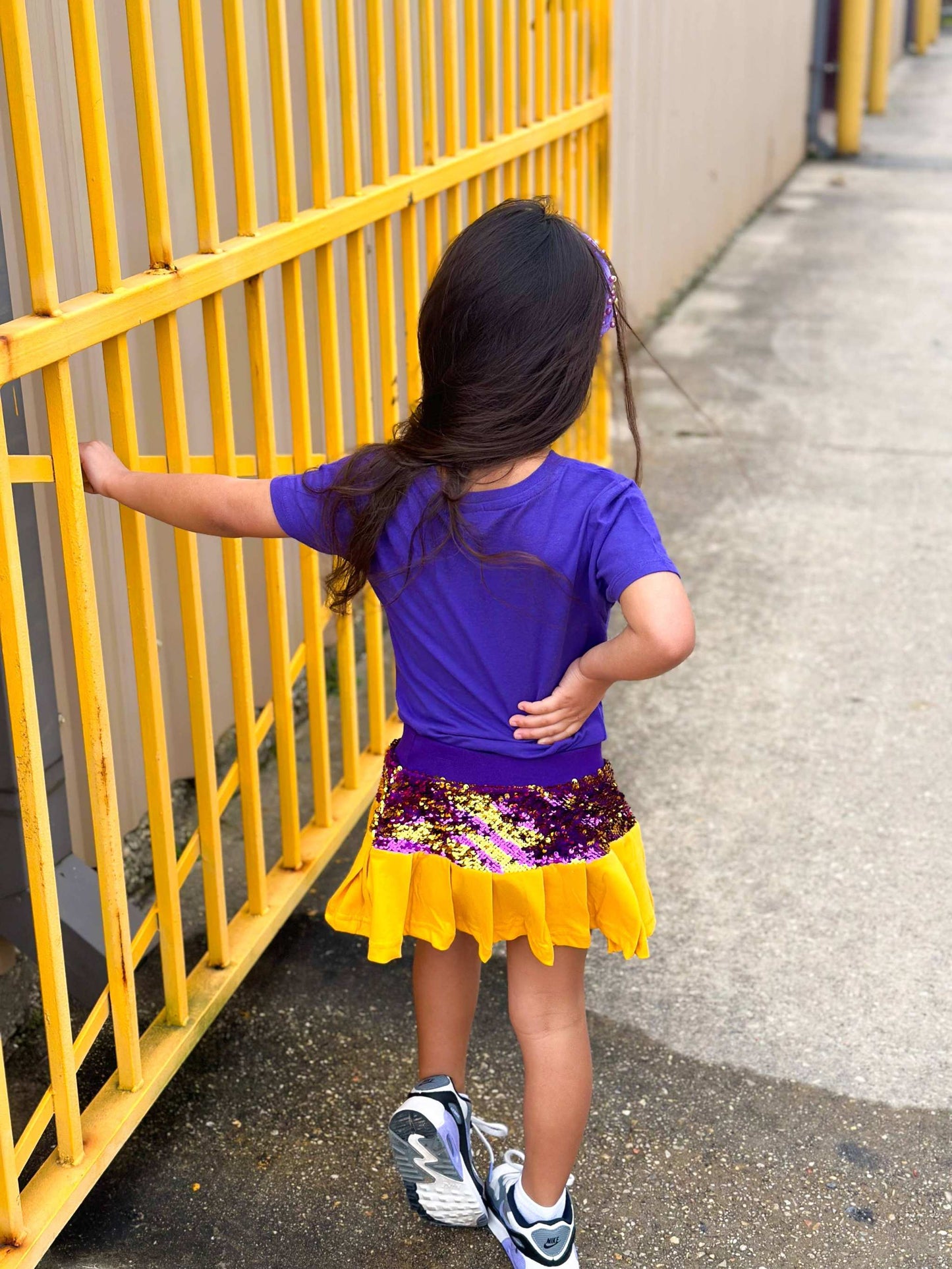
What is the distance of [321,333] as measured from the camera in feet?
8.47

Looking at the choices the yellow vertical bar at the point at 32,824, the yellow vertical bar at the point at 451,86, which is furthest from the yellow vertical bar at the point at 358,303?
the yellow vertical bar at the point at 32,824

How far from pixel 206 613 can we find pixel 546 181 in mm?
1612

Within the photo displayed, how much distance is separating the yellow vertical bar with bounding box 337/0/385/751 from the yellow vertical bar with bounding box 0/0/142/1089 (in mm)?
722

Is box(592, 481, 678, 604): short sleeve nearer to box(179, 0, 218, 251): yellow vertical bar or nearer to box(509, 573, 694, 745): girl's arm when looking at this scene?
box(509, 573, 694, 745): girl's arm

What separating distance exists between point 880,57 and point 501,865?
591 inches

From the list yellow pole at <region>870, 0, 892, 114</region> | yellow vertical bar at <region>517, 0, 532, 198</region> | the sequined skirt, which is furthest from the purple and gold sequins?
yellow pole at <region>870, 0, 892, 114</region>

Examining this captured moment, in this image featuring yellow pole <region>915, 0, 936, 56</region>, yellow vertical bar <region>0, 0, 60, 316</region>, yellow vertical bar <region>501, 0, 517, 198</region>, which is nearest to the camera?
yellow vertical bar <region>0, 0, 60, 316</region>

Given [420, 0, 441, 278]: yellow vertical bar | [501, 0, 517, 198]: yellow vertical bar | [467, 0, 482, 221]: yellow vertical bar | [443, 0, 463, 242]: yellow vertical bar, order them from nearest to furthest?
[420, 0, 441, 278]: yellow vertical bar
[443, 0, 463, 242]: yellow vertical bar
[467, 0, 482, 221]: yellow vertical bar
[501, 0, 517, 198]: yellow vertical bar

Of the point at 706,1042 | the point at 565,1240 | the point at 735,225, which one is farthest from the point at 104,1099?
the point at 735,225

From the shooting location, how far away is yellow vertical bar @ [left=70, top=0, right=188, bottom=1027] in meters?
1.74

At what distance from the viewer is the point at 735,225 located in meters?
9.66

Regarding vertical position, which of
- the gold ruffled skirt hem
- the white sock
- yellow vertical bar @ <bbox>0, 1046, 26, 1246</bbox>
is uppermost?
the gold ruffled skirt hem

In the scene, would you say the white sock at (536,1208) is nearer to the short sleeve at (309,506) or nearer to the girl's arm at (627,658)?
the girl's arm at (627,658)

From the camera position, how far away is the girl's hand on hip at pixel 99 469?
188 cm
